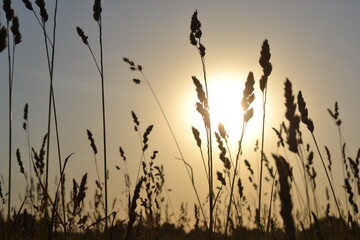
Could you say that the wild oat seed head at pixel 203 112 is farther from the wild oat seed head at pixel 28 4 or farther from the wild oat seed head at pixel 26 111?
the wild oat seed head at pixel 26 111

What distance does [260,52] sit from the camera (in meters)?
1.92

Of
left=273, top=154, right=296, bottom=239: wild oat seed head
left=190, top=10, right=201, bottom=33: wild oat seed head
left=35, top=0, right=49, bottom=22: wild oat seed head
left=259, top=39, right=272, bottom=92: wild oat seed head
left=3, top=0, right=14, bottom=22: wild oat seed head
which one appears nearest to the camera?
left=273, top=154, right=296, bottom=239: wild oat seed head

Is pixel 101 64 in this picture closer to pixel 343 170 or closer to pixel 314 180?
pixel 314 180

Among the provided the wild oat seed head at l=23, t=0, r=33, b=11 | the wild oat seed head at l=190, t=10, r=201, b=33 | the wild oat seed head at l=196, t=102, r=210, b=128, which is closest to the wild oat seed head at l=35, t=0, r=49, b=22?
the wild oat seed head at l=23, t=0, r=33, b=11

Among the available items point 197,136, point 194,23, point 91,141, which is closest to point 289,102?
point 197,136

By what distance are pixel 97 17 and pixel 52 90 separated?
53 cm

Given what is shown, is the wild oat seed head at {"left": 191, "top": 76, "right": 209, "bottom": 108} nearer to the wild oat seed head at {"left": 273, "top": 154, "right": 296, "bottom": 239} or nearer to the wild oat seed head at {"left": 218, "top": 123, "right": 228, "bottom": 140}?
the wild oat seed head at {"left": 218, "top": 123, "right": 228, "bottom": 140}

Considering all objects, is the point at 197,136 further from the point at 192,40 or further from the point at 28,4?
the point at 28,4

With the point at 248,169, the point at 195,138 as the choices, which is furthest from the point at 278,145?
the point at 195,138

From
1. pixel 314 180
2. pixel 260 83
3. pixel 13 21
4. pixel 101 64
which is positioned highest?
pixel 13 21

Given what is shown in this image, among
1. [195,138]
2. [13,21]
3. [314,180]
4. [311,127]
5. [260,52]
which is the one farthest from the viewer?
[314,180]

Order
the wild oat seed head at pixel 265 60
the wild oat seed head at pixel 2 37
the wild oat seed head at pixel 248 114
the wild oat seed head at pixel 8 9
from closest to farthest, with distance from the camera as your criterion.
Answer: the wild oat seed head at pixel 2 37 → the wild oat seed head at pixel 265 60 → the wild oat seed head at pixel 248 114 → the wild oat seed head at pixel 8 9

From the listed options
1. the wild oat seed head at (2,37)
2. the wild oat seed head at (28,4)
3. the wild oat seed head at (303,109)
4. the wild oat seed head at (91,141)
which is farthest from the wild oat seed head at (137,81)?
the wild oat seed head at (2,37)

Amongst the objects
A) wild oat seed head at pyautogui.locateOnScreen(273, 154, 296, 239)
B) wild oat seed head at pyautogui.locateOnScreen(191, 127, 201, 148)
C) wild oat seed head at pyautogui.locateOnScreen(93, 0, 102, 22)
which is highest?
wild oat seed head at pyautogui.locateOnScreen(93, 0, 102, 22)
